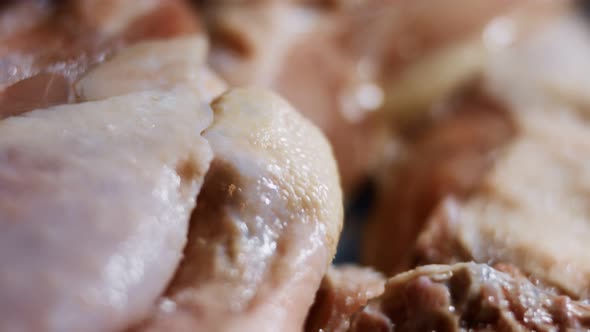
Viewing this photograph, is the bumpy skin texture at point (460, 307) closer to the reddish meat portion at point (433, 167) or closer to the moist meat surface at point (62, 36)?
the reddish meat portion at point (433, 167)

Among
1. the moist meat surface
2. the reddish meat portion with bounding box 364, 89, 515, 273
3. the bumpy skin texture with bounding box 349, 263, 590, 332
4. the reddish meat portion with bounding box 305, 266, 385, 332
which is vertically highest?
the bumpy skin texture with bounding box 349, 263, 590, 332

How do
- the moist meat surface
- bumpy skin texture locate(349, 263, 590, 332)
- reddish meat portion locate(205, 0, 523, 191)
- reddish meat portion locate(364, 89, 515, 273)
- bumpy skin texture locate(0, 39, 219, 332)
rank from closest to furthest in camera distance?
bumpy skin texture locate(0, 39, 219, 332)
bumpy skin texture locate(349, 263, 590, 332)
the moist meat surface
reddish meat portion locate(364, 89, 515, 273)
reddish meat portion locate(205, 0, 523, 191)

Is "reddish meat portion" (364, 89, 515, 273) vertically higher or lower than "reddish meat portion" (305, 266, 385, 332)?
lower

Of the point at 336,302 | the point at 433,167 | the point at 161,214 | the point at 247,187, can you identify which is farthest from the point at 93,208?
the point at 433,167

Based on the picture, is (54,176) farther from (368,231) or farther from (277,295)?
(368,231)

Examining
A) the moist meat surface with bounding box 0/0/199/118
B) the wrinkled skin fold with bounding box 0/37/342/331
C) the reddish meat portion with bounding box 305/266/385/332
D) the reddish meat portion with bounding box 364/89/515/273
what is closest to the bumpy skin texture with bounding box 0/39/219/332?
the wrinkled skin fold with bounding box 0/37/342/331

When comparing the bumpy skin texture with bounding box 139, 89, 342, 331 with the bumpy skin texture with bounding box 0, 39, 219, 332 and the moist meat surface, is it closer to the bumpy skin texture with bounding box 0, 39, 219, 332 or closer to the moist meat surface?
the bumpy skin texture with bounding box 0, 39, 219, 332

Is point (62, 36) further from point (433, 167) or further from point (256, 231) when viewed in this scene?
point (433, 167)

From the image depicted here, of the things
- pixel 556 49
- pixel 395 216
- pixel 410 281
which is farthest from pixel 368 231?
pixel 410 281

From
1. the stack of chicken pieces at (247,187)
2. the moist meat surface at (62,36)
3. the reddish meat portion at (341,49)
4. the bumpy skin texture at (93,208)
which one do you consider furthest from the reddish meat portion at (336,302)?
the reddish meat portion at (341,49)
